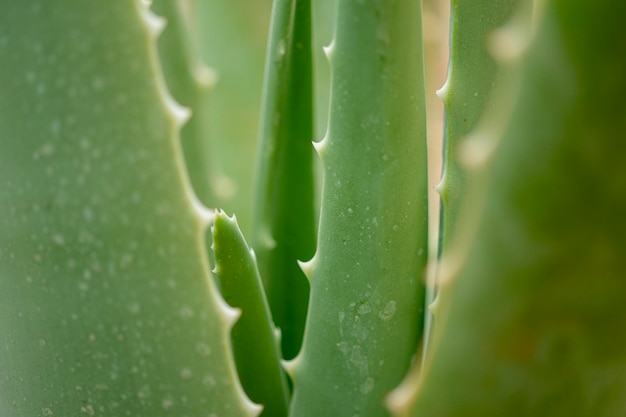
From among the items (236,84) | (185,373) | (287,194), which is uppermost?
(236,84)

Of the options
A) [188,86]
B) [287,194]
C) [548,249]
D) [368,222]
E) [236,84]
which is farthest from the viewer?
[236,84]

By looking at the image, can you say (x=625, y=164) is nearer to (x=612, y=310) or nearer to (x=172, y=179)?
(x=612, y=310)

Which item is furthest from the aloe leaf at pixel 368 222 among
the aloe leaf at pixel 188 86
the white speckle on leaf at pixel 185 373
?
the aloe leaf at pixel 188 86

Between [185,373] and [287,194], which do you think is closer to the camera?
[185,373]

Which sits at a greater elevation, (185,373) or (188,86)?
(188,86)

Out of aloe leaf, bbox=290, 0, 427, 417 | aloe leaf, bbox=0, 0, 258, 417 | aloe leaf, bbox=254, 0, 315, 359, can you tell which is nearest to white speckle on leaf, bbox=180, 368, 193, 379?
aloe leaf, bbox=0, 0, 258, 417

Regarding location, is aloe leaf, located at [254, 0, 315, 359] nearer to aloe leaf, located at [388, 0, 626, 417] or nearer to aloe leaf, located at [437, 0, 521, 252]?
aloe leaf, located at [437, 0, 521, 252]

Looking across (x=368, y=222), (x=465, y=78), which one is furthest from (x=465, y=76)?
(x=368, y=222)

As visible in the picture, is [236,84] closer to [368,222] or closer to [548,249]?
[368,222]

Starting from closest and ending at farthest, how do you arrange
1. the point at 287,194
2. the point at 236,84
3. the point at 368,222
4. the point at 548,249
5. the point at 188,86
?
the point at 548,249, the point at 368,222, the point at 287,194, the point at 188,86, the point at 236,84
